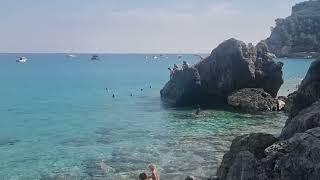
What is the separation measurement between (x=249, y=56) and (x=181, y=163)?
38938mm

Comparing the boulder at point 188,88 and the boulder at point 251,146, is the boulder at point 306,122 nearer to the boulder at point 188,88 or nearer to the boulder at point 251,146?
the boulder at point 251,146

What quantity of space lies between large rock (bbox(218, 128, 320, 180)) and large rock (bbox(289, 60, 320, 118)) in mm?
12855

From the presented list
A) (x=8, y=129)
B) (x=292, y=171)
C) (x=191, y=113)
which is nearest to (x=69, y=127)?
(x=8, y=129)

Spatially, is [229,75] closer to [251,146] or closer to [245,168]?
[251,146]

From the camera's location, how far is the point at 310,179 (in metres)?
16.6

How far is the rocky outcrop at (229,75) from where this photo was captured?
70625mm

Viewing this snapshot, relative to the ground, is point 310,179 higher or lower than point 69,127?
higher

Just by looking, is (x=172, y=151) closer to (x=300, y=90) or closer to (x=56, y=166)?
(x=56, y=166)

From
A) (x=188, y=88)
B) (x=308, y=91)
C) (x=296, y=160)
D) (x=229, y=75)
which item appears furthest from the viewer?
(x=188, y=88)

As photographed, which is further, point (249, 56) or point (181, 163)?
point (249, 56)

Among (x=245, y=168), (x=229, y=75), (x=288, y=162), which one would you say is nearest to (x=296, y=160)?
(x=288, y=162)

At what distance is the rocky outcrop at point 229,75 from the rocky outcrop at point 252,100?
1861mm

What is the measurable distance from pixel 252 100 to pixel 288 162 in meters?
49.9

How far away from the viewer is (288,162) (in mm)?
17766
